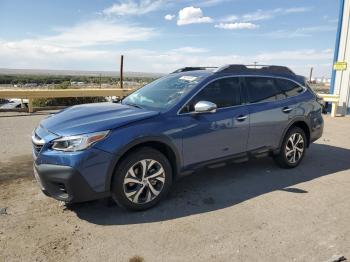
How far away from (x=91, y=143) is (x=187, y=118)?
133cm

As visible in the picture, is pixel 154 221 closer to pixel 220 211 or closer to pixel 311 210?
pixel 220 211

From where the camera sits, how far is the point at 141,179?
168 inches

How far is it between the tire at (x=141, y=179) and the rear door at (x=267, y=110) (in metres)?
1.65

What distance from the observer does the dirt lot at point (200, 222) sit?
3.47 m

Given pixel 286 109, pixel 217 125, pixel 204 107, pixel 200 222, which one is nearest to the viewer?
pixel 200 222

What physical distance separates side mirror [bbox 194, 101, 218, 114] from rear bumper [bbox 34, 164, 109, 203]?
154cm

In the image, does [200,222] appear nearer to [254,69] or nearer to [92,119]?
[92,119]

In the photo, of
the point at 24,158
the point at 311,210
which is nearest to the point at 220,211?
the point at 311,210

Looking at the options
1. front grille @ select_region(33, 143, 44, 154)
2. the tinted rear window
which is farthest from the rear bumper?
the tinted rear window

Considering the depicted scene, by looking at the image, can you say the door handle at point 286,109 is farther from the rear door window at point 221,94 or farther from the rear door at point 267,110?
the rear door window at point 221,94

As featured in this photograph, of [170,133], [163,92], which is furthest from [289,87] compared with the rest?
[170,133]

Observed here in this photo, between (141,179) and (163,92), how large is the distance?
1.47m

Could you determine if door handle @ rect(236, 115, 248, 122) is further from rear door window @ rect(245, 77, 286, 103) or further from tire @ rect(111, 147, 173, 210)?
tire @ rect(111, 147, 173, 210)

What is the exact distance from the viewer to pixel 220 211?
14.5ft
